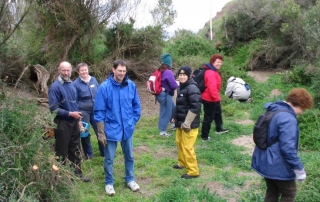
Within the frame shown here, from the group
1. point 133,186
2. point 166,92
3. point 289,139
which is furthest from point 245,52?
point 289,139

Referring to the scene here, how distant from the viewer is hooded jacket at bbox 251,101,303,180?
3.66 meters

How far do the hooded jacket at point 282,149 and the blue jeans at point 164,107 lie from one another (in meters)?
3.94

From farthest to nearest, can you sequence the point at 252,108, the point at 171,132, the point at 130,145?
the point at 252,108 < the point at 171,132 < the point at 130,145

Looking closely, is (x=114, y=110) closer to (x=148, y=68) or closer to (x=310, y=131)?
(x=310, y=131)

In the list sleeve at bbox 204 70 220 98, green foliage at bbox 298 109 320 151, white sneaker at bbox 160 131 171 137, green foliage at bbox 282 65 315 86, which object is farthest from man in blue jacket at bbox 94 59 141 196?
green foliage at bbox 282 65 315 86

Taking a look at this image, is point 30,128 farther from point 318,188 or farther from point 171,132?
point 171,132

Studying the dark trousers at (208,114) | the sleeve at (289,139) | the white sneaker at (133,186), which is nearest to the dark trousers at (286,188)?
the sleeve at (289,139)

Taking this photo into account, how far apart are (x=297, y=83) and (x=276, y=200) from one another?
9.17 m

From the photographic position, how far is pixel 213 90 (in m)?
7.10

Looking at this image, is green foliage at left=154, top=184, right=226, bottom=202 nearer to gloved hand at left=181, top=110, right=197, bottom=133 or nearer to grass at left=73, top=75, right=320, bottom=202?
grass at left=73, top=75, right=320, bottom=202

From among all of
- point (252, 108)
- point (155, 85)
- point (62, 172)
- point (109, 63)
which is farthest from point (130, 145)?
point (109, 63)

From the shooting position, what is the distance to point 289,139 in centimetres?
364

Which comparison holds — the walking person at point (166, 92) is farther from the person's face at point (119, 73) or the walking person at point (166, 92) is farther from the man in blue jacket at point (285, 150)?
the man in blue jacket at point (285, 150)

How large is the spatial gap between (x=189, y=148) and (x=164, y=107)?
2363 mm
